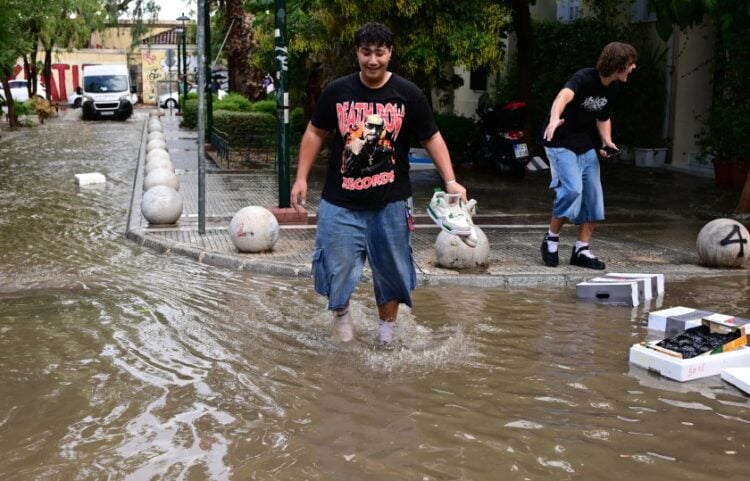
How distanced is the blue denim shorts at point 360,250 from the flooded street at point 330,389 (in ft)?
1.35

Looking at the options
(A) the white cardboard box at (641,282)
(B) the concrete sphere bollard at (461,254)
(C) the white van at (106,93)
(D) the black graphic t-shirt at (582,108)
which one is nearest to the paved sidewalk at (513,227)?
(B) the concrete sphere bollard at (461,254)

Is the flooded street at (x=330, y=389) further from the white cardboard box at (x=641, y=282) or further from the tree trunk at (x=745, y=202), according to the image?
the tree trunk at (x=745, y=202)

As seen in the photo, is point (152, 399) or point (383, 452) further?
point (152, 399)

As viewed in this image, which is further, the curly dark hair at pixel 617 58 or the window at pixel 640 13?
the window at pixel 640 13

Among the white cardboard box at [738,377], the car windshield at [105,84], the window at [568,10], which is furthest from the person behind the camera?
the car windshield at [105,84]

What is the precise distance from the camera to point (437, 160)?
5598 mm

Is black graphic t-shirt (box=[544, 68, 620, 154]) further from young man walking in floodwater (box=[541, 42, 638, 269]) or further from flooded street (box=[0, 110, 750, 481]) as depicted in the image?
flooded street (box=[0, 110, 750, 481])

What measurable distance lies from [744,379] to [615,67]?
339 centimetres

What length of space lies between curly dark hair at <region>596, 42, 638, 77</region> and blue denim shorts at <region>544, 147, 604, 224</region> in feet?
2.38

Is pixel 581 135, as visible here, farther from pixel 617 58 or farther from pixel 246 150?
pixel 246 150

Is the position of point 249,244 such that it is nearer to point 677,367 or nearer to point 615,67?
point 615,67

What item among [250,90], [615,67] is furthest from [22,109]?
[615,67]

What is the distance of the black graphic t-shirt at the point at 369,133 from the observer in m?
5.32

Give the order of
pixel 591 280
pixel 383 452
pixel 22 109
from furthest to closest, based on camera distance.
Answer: pixel 22 109, pixel 591 280, pixel 383 452
